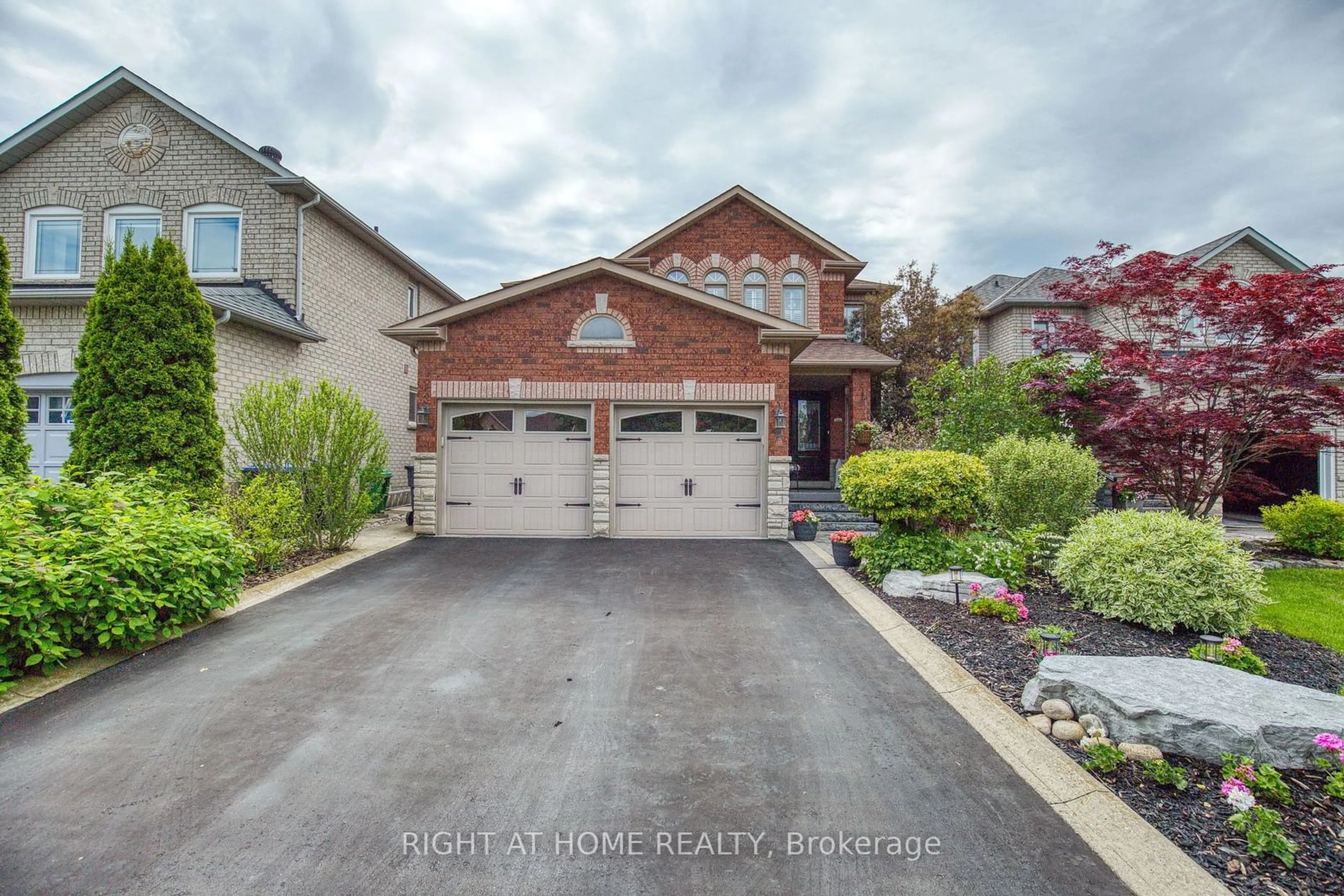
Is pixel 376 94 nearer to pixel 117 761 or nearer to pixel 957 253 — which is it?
pixel 117 761

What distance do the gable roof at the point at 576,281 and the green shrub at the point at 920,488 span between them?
347cm

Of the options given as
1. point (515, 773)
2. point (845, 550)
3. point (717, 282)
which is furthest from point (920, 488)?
point (717, 282)

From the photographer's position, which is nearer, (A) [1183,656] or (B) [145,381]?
(A) [1183,656]

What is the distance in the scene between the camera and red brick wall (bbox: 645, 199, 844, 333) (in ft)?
47.6

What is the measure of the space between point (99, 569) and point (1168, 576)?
8166 mm

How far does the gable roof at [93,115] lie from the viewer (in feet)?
38.6

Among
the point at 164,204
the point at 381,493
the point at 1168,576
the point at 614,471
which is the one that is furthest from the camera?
the point at 381,493

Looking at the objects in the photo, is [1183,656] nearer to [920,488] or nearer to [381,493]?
[920,488]

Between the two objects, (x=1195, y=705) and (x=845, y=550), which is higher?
(x=845, y=550)

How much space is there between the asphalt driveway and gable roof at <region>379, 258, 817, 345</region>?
5.90 meters

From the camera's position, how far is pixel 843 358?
13.4 metres

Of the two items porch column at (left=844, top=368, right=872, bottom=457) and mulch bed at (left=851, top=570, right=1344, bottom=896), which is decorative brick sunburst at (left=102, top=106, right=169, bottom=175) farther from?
mulch bed at (left=851, top=570, right=1344, bottom=896)

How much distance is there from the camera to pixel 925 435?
12523 mm

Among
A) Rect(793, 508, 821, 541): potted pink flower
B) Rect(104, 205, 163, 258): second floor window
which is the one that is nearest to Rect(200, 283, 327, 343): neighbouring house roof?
Rect(104, 205, 163, 258): second floor window
